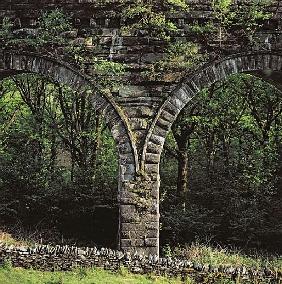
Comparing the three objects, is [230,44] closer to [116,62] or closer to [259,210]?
[116,62]

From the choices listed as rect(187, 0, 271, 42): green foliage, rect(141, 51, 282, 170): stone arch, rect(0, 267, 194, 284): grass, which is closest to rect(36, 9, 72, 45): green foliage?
rect(141, 51, 282, 170): stone arch

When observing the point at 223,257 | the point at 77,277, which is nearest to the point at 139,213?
the point at 77,277

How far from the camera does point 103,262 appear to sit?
8.85 m

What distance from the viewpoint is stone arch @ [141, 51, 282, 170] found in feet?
32.8

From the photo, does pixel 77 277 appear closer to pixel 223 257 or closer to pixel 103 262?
pixel 103 262

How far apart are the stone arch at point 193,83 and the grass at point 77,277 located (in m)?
2.29

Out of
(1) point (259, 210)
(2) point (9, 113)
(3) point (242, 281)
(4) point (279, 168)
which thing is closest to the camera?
(3) point (242, 281)

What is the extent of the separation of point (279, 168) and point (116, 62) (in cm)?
726

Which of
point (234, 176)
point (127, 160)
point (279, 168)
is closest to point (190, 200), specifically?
point (234, 176)

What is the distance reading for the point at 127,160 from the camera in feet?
32.6

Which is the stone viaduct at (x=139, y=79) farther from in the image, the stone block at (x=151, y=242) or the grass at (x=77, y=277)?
the grass at (x=77, y=277)

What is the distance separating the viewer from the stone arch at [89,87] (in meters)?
9.95

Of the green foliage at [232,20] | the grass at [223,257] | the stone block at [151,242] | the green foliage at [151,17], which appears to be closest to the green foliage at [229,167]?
the grass at [223,257]

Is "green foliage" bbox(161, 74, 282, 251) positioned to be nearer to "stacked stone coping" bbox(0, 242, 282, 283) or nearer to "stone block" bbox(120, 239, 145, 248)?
"stone block" bbox(120, 239, 145, 248)
